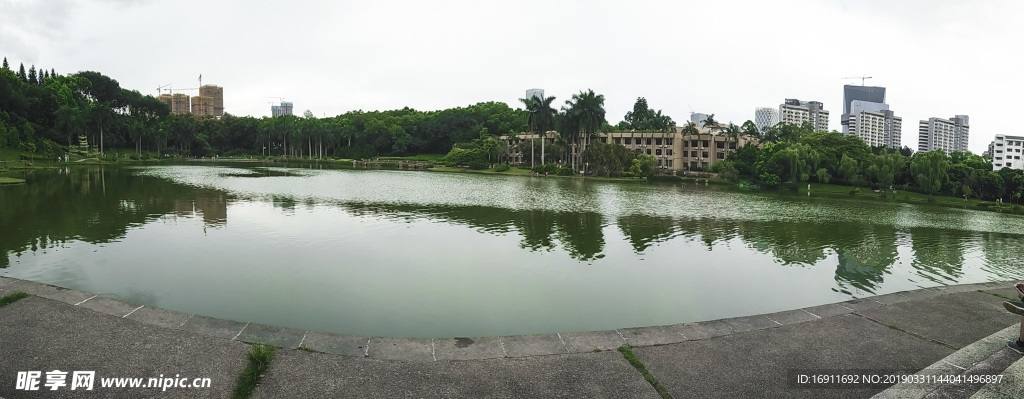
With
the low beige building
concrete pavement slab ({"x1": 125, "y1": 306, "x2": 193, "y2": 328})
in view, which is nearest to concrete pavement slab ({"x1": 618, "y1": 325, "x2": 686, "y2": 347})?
concrete pavement slab ({"x1": 125, "y1": 306, "x2": 193, "y2": 328})

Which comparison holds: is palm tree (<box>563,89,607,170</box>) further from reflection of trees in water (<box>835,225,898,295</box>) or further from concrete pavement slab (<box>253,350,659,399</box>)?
concrete pavement slab (<box>253,350,659,399</box>)

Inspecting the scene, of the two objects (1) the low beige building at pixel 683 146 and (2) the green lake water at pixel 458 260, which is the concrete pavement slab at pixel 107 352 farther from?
(1) the low beige building at pixel 683 146

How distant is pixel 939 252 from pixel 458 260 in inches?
717

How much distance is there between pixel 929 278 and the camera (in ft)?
49.2

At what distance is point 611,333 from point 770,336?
2240mm

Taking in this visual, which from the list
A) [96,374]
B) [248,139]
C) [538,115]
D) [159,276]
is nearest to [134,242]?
[159,276]

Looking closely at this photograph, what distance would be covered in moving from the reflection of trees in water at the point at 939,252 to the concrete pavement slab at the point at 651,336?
11.7m

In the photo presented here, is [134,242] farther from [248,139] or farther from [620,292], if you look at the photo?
[248,139]

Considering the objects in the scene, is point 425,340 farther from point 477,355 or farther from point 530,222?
point 530,222

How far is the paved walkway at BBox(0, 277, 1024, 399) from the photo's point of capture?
5777mm

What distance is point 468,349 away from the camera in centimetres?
688

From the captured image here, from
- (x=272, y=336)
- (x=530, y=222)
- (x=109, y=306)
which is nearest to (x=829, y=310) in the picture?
(x=272, y=336)

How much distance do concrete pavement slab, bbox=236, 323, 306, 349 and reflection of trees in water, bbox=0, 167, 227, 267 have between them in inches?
380

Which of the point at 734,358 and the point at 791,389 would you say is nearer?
the point at 791,389
